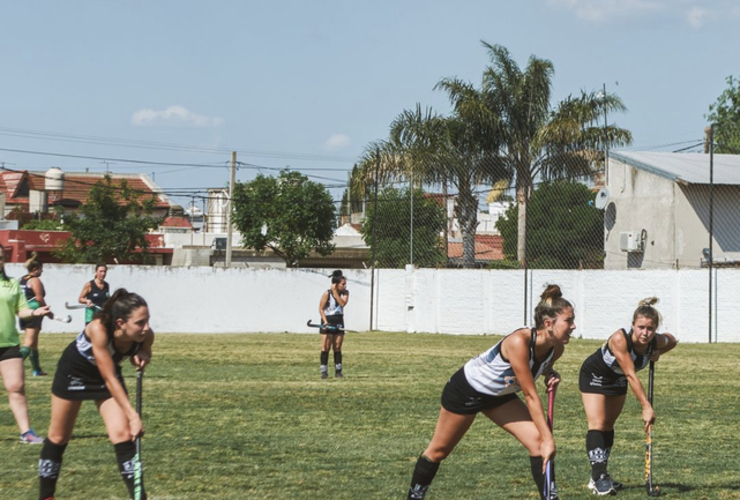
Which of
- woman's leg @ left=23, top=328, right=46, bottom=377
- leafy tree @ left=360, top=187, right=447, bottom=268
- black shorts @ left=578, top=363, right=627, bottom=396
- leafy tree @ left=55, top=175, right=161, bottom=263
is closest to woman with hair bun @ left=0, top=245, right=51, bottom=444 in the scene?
black shorts @ left=578, top=363, right=627, bottom=396

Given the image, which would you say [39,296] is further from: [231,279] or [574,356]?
[231,279]

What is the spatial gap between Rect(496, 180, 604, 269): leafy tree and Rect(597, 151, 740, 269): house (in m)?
1.90

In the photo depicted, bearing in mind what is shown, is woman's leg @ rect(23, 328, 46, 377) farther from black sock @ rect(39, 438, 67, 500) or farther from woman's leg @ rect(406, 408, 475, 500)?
woman's leg @ rect(406, 408, 475, 500)

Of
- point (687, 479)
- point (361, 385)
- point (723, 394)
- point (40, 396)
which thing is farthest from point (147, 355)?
point (723, 394)

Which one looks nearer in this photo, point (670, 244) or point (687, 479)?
point (687, 479)

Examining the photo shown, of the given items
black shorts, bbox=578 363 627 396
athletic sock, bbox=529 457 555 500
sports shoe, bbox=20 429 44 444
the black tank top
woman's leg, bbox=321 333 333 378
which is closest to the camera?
athletic sock, bbox=529 457 555 500

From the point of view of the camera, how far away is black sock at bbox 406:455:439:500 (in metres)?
7.47

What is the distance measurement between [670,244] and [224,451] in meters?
28.5

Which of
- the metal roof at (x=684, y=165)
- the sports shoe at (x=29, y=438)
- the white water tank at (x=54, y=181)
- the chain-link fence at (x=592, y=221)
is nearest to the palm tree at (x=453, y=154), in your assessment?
the chain-link fence at (x=592, y=221)

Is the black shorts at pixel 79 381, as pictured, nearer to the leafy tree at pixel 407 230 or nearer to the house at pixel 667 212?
the house at pixel 667 212

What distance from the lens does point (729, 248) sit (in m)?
34.4

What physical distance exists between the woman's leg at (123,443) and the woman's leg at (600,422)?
153 inches

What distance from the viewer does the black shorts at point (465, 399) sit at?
7.27 m

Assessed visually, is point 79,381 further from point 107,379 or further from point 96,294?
point 96,294
